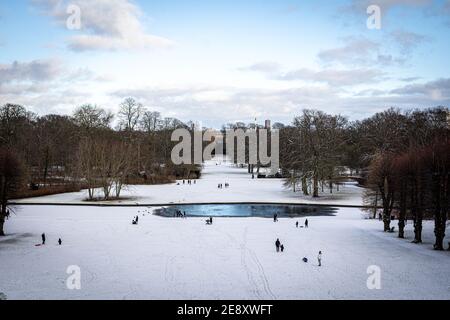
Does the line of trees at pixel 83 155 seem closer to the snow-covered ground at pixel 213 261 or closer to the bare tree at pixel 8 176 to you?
the bare tree at pixel 8 176

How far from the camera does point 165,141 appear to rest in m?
103

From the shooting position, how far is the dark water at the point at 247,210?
46219 mm

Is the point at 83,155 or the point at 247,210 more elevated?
the point at 83,155

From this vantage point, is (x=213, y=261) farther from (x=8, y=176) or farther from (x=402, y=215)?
(x=8, y=176)

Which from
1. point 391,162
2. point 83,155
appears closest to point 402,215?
point 391,162

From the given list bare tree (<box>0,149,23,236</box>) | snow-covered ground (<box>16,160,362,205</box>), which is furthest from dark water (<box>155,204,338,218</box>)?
bare tree (<box>0,149,23,236</box>)

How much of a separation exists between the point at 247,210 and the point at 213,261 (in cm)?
2415

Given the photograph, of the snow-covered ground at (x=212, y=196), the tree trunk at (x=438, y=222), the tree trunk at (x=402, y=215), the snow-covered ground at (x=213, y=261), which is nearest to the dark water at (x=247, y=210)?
the snow-covered ground at (x=212, y=196)

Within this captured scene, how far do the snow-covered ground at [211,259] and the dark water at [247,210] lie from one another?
3658mm

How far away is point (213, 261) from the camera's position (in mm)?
25578

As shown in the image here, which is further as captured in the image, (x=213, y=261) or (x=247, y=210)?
(x=247, y=210)

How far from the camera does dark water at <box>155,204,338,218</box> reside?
4622cm

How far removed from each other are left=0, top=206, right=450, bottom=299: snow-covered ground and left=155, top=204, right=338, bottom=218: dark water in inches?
212

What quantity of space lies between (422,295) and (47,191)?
56160 millimetres
